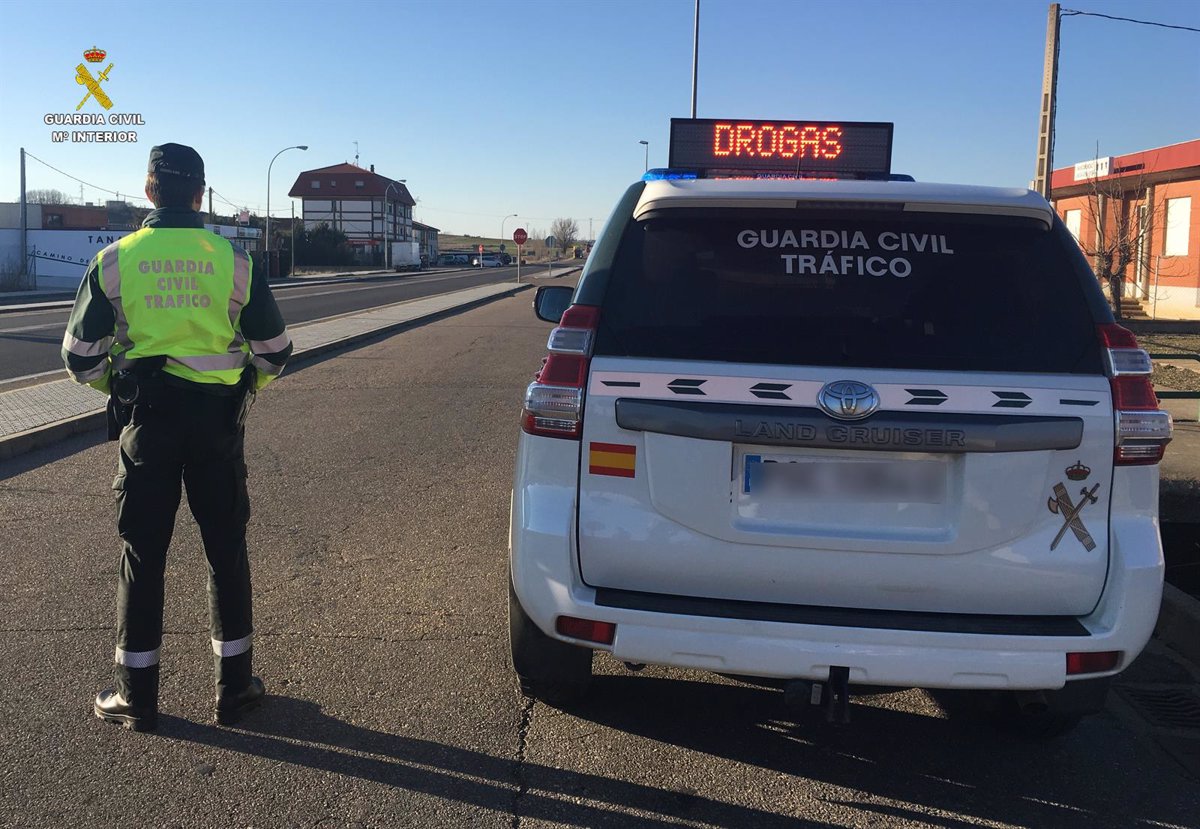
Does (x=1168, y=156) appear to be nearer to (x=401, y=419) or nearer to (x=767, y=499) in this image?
(x=401, y=419)

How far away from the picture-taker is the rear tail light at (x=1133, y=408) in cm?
312

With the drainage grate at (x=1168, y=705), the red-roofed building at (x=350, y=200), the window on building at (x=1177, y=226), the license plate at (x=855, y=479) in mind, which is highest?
the red-roofed building at (x=350, y=200)

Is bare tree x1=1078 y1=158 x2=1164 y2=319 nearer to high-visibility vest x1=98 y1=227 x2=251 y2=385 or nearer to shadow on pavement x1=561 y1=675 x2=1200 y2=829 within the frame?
shadow on pavement x1=561 y1=675 x2=1200 y2=829

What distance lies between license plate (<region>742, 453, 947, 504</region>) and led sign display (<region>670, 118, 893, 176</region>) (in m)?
3.65

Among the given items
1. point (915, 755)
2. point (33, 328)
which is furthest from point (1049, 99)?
point (33, 328)

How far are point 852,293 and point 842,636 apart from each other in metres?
1.05

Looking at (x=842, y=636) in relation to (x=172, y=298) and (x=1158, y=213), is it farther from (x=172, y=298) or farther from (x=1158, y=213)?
(x=1158, y=213)

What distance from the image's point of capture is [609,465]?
318 cm

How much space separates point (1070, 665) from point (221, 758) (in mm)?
2690

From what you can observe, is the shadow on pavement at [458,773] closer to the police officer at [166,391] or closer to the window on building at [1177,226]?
the police officer at [166,391]

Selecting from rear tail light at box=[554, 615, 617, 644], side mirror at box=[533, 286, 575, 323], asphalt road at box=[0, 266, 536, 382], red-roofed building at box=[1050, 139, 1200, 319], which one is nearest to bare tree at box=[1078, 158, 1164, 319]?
red-roofed building at box=[1050, 139, 1200, 319]

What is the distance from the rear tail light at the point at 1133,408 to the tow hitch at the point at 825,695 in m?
1.07

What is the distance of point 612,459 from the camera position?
318 centimetres

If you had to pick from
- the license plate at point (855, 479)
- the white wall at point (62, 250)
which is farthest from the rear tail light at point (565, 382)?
the white wall at point (62, 250)
